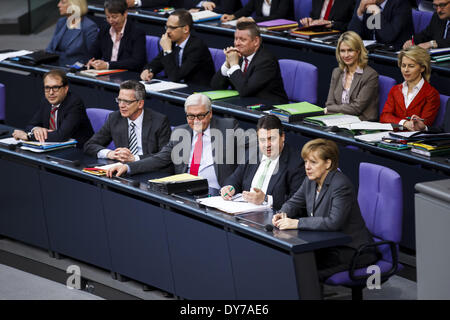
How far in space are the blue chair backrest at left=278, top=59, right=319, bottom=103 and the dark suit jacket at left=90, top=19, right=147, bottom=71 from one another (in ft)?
4.80

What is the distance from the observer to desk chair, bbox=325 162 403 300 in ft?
14.3

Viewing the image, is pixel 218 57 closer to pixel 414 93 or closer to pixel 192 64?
pixel 192 64

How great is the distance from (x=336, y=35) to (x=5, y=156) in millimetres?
2995

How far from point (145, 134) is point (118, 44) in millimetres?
2192

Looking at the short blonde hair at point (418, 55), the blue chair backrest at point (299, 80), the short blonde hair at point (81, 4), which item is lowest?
the blue chair backrest at point (299, 80)

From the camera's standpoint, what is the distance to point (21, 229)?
19.1 ft

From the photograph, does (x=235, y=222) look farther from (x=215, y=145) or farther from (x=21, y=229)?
(x=21, y=229)

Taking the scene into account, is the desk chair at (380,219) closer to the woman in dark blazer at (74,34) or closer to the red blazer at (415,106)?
the red blazer at (415,106)

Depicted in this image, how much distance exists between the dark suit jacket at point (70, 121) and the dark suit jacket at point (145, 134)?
0.25m

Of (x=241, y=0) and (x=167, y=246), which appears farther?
(x=241, y=0)

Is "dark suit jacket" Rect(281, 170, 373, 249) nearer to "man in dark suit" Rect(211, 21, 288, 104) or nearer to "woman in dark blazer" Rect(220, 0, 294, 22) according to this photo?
"man in dark suit" Rect(211, 21, 288, 104)

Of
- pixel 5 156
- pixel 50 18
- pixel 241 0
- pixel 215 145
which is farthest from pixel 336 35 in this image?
pixel 50 18

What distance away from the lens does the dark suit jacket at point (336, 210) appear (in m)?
4.29

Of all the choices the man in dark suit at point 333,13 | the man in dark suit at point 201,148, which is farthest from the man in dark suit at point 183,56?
the man in dark suit at point 201,148
